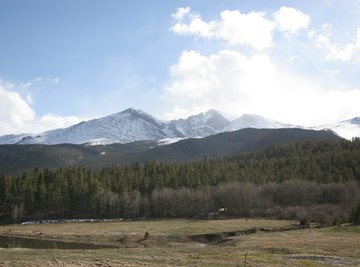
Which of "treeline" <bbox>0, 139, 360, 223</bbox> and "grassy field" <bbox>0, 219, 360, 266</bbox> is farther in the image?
"treeline" <bbox>0, 139, 360, 223</bbox>

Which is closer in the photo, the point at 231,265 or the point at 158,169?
the point at 231,265

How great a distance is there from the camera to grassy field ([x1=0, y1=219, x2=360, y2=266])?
41.6 meters

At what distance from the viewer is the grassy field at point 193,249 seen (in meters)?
41.6

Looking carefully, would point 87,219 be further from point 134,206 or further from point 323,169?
point 323,169

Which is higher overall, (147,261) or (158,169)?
(158,169)

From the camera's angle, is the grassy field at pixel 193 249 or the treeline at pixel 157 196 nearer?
the grassy field at pixel 193 249

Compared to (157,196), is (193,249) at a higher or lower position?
lower

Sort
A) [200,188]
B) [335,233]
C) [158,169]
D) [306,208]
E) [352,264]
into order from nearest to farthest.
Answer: [352,264], [335,233], [306,208], [200,188], [158,169]

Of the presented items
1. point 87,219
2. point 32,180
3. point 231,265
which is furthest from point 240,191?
point 231,265

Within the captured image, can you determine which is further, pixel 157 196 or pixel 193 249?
pixel 157 196

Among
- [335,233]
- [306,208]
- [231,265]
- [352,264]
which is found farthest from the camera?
[306,208]

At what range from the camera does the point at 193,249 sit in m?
61.5

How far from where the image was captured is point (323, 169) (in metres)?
197

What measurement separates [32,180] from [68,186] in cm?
1292
